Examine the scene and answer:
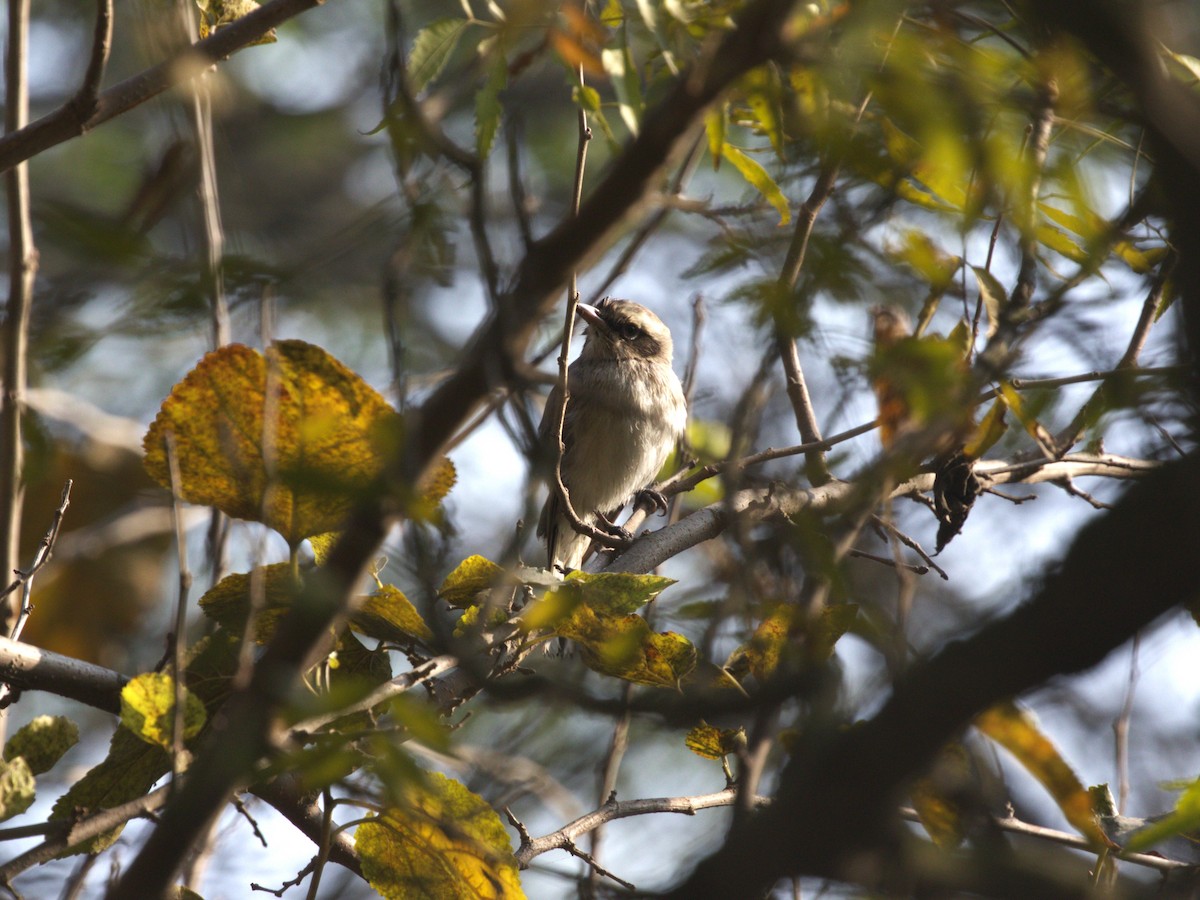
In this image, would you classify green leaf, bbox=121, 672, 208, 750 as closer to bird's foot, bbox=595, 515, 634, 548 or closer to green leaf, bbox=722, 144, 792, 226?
green leaf, bbox=722, 144, 792, 226

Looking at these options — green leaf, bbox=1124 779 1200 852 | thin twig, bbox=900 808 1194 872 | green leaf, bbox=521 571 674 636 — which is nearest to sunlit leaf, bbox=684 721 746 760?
thin twig, bbox=900 808 1194 872

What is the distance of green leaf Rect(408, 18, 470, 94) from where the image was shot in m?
2.38

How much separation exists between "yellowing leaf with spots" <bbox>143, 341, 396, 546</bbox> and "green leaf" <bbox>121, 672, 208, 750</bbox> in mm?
363

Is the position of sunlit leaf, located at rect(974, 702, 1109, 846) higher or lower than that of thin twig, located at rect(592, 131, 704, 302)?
lower

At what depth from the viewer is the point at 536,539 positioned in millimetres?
5871

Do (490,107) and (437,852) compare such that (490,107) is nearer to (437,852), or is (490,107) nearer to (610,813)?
(437,852)

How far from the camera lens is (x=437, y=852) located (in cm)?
218

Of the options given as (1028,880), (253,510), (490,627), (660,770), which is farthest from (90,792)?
(660,770)

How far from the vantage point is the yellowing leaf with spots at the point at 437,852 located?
215 cm

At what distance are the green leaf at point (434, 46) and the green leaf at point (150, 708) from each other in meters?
1.37

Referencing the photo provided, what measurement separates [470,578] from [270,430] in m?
0.63

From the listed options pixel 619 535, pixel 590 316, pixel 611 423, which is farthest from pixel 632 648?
pixel 590 316

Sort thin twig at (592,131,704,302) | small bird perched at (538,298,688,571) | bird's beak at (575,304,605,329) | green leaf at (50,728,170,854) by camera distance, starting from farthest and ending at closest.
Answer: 1. bird's beak at (575,304,605,329)
2. small bird perched at (538,298,688,571)
3. thin twig at (592,131,704,302)
4. green leaf at (50,728,170,854)

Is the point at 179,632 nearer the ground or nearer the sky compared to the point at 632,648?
nearer the ground
